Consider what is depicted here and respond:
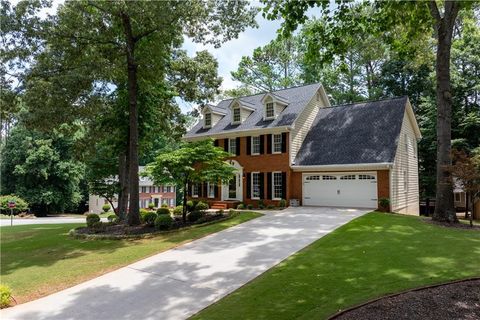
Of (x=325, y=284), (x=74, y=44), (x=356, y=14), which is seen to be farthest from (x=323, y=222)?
(x=74, y=44)

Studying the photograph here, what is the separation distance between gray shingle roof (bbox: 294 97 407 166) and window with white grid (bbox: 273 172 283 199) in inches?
59.7

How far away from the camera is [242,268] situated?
9.12 metres

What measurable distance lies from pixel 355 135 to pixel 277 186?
6113 mm

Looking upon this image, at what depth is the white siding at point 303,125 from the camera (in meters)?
23.0

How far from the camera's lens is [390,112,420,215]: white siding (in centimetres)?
2008

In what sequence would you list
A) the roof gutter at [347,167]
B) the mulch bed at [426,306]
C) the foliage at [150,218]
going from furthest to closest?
the roof gutter at [347,167] < the foliage at [150,218] < the mulch bed at [426,306]

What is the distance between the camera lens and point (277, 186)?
909 inches

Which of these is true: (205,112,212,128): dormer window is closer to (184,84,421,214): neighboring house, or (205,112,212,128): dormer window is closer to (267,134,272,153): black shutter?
(184,84,421,214): neighboring house

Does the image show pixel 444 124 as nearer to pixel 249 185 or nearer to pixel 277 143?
pixel 277 143

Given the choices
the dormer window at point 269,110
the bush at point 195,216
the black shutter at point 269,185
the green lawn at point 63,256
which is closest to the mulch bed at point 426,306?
the green lawn at point 63,256

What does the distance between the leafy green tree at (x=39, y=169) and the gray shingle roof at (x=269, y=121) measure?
19491 millimetres

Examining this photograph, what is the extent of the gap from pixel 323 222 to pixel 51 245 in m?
11.6

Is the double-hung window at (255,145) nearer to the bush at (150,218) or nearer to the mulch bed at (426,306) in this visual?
the bush at (150,218)

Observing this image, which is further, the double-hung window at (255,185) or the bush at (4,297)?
the double-hung window at (255,185)
